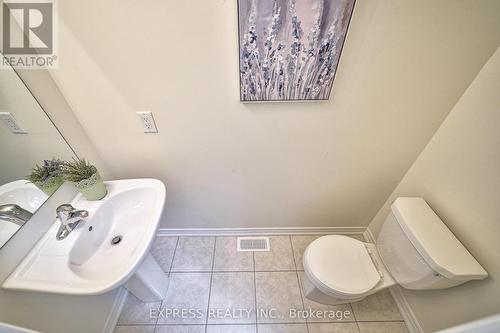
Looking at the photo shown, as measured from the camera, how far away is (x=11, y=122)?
27.6 inches

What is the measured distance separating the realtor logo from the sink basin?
459 mm

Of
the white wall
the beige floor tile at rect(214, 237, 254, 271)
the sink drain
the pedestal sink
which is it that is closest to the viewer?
the pedestal sink

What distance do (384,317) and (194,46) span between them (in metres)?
1.87

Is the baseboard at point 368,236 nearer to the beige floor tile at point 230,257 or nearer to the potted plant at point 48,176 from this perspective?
the beige floor tile at point 230,257

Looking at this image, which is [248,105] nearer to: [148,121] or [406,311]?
[148,121]

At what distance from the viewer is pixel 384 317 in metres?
1.18

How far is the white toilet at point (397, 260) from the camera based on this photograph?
803 mm

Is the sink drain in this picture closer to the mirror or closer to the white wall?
the mirror

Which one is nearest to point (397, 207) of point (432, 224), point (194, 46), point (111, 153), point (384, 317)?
point (432, 224)

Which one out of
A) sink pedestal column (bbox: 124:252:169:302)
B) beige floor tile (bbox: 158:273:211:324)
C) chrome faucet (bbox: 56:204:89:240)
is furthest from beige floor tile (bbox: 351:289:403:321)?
chrome faucet (bbox: 56:204:89:240)

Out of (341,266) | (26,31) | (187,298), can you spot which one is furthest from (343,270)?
(26,31)

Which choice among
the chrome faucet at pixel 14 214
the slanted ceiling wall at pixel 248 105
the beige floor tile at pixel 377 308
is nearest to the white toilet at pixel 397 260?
the beige floor tile at pixel 377 308

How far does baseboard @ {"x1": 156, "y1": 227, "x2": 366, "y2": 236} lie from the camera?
1561 mm

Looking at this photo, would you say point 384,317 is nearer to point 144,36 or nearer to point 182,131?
point 182,131
